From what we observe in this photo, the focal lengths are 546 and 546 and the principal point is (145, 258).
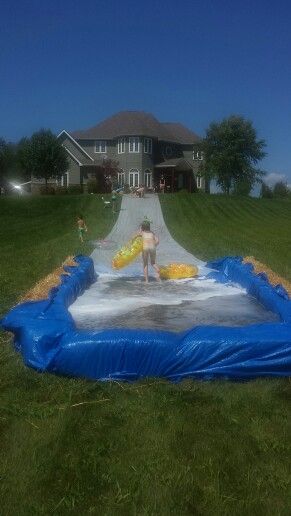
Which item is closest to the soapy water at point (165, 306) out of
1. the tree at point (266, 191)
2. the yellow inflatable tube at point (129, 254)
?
the yellow inflatable tube at point (129, 254)

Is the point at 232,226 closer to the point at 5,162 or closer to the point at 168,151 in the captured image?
the point at 168,151

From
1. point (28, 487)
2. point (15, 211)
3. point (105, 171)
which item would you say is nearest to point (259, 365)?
point (28, 487)

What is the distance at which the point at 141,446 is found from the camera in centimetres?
434

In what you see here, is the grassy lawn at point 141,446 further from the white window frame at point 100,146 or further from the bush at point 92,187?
the white window frame at point 100,146

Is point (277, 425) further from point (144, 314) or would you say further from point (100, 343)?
point (144, 314)

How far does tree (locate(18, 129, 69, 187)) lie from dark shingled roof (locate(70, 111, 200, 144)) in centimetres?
565

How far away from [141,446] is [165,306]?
511 cm

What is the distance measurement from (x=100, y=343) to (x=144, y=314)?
2832 mm

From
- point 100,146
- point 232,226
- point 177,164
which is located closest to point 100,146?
point 100,146

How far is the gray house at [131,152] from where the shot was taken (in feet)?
192

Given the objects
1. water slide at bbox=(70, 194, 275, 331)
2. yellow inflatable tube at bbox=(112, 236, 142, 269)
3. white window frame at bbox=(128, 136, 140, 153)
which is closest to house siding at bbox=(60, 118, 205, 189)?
white window frame at bbox=(128, 136, 140, 153)

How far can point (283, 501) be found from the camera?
3654mm

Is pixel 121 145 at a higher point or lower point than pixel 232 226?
higher

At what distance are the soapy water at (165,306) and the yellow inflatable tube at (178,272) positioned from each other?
0.31 metres
